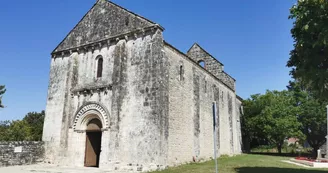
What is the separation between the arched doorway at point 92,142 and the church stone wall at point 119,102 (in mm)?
323

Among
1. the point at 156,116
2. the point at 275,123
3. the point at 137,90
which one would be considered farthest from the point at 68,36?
the point at 275,123

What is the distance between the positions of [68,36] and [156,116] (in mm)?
10148

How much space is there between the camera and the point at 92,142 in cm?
1770

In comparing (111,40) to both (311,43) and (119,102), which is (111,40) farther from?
(311,43)

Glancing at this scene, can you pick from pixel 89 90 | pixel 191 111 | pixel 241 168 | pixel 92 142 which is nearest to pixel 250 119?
pixel 191 111

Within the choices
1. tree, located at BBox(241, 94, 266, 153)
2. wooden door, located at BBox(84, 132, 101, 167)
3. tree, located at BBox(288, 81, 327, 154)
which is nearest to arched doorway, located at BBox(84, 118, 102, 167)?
wooden door, located at BBox(84, 132, 101, 167)

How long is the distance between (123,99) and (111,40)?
4162mm

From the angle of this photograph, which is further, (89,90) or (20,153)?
(89,90)

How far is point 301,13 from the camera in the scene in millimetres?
10148

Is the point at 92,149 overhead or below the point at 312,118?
below

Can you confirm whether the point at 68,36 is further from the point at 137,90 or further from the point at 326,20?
the point at 326,20

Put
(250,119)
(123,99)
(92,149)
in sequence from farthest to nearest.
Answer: (250,119) → (92,149) → (123,99)

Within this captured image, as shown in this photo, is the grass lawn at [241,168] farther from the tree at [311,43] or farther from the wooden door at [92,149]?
the wooden door at [92,149]

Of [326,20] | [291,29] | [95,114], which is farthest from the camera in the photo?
[95,114]
